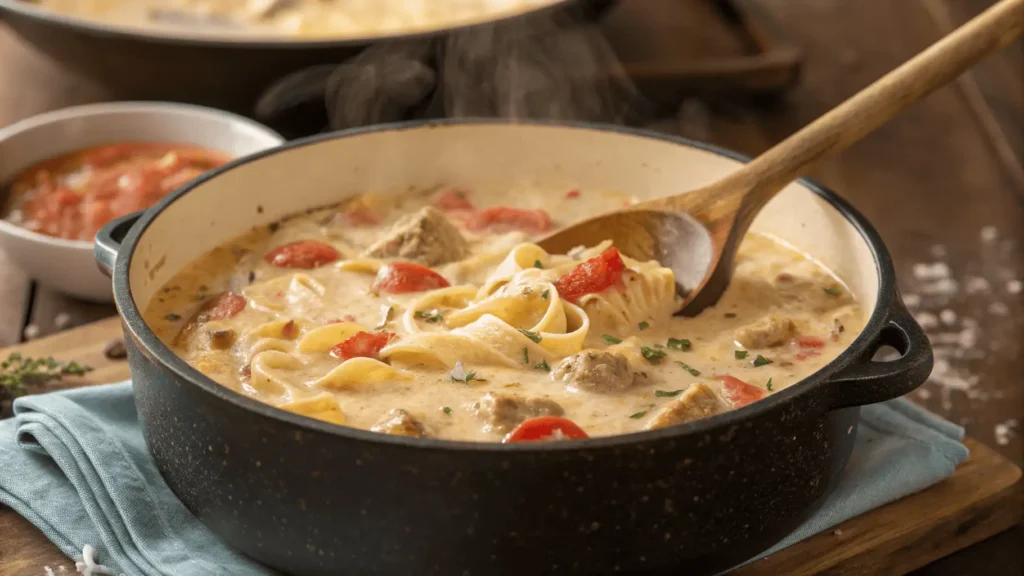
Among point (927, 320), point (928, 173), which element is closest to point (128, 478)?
point (927, 320)

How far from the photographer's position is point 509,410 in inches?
112

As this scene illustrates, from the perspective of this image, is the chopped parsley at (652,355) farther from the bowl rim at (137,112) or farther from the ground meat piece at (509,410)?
the bowl rim at (137,112)

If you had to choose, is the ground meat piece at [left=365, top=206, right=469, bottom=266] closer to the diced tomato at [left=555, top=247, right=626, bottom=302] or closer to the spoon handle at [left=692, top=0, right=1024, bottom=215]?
the diced tomato at [left=555, top=247, right=626, bottom=302]

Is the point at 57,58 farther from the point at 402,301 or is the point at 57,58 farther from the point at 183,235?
the point at 402,301

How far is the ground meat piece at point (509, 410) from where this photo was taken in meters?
2.83

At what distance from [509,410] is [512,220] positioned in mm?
1406

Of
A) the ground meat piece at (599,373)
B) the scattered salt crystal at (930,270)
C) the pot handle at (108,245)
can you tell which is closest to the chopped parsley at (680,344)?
the ground meat piece at (599,373)

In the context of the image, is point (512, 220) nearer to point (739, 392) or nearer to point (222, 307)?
point (222, 307)

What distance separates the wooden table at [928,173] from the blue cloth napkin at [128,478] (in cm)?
33

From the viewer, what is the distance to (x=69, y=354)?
158 inches

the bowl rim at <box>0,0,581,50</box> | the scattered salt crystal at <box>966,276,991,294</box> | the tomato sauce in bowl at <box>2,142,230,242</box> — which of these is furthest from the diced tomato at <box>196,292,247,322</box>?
the scattered salt crystal at <box>966,276,991,294</box>

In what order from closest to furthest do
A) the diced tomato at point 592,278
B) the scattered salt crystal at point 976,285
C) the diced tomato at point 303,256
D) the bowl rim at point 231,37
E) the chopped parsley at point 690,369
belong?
1. the chopped parsley at point 690,369
2. the diced tomato at point 592,278
3. the diced tomato at point 303,256
4. the bowl rim at point 231,37
5. the scattered salt crystal at point 976,285

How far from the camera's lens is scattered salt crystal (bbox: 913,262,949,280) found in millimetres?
5021

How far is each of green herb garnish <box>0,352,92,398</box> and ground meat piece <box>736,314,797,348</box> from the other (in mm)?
2102
